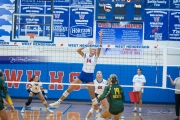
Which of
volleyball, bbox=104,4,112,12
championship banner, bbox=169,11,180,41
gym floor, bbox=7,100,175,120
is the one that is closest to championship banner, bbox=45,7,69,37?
volleyball, bbox=104,4,112,12

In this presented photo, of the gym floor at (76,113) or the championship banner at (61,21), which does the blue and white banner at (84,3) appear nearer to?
the championship banner at (61,21)

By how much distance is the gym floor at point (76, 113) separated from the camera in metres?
12.9

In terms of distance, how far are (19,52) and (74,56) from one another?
2771mm

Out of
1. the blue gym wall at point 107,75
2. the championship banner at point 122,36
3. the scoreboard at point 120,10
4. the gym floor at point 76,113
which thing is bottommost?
the gym floor at point 76,113

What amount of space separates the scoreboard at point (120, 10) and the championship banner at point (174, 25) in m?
1.56

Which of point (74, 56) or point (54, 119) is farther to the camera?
point (74, 56)

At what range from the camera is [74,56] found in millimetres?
18219

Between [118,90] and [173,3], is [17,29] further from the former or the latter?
[173,3]

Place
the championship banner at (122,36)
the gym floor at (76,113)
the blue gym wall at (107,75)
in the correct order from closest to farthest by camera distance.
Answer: the gym floor at (76,113)
the blue gym wall at (107,75)
the championship banner at (122,36)

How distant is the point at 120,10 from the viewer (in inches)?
681

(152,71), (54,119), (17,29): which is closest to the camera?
(54,119)

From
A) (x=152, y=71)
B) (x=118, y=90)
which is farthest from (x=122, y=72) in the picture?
(x=118, y=90)

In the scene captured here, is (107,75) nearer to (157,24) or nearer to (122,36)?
(122,36)

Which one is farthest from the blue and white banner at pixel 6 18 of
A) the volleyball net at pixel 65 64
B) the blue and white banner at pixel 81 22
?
the blue and white banner at pixel 81 22
